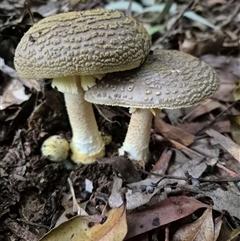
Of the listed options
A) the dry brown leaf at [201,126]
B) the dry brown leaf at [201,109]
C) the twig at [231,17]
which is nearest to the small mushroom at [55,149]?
the dry brown leaf at [201,126]

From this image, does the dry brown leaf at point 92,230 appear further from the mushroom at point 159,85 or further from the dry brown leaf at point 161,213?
the mushroom at point 159,85

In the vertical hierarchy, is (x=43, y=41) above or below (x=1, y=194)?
above

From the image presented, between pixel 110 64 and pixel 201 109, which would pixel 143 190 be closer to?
pixel 110 64

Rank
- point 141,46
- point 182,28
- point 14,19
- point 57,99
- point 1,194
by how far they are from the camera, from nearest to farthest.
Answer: point 141,46 < point 1,194 < point 57,99 < point 14,19 < point 182,28

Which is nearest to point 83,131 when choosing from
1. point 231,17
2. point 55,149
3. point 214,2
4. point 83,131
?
point 83,131

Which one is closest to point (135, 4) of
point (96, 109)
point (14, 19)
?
point (14, 19)

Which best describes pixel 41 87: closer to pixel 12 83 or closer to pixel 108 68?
pixel 12 83
